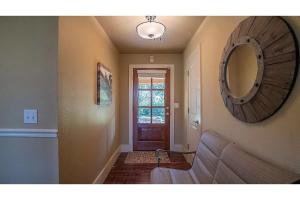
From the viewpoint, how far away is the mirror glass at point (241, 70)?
1414mm

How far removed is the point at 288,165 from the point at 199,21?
7.38 feet

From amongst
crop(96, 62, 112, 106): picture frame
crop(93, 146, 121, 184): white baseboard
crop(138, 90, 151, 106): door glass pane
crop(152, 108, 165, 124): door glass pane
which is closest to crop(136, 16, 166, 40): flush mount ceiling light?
crop(96, 62, 112, 106): picture frame

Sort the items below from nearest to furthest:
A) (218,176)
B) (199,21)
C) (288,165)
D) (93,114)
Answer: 1. (288,165)
2. (218,176)
3. (93,114)
4. (199,21)

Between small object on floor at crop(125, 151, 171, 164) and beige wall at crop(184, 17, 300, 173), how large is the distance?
160 centimetres

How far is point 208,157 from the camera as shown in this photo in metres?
1.92

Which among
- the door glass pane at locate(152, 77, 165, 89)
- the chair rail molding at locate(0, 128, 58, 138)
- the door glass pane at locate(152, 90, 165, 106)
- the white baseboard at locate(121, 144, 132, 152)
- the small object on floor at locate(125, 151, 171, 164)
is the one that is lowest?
the small object on floor at locate(125, 151, 171, 164)

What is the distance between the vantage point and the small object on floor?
3.89 m

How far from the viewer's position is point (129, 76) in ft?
15.1

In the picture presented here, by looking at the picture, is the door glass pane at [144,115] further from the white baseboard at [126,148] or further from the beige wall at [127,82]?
the white baseboard at [126,148]

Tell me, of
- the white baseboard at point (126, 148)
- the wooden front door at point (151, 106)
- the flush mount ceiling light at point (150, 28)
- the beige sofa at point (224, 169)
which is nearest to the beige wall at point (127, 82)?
the white baseboard at point (126, 148)

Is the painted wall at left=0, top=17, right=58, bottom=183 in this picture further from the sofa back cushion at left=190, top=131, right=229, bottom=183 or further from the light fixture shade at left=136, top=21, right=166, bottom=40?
the sofa back cushion at left=190, top=131, right=229, bottom=183

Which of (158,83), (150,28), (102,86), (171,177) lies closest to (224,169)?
(171,177)
